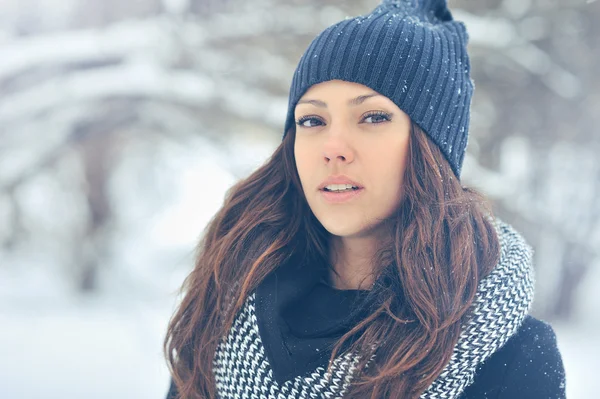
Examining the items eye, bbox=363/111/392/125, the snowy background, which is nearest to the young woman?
eye, bbox=363/111/392/125

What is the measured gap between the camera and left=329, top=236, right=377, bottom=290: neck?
3.72ft

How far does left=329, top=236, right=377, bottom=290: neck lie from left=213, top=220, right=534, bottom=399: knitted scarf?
0.71 feet

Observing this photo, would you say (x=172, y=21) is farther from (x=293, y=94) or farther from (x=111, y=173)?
(x=293, y=94)

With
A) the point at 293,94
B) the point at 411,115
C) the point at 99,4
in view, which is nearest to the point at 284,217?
the point at 293,94

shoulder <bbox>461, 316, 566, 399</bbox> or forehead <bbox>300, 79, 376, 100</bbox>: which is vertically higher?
forehead <bbox>300, 79, 376, 100</bbox>

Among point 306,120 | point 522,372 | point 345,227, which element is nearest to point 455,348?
point 522,372

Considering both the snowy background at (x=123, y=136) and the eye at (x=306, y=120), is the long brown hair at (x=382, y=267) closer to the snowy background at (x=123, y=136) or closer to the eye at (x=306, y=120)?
the eye at (x=306, y=120)

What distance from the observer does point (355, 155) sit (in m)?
1.01

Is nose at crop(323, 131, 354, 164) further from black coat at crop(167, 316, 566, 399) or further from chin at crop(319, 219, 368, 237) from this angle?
black coat at crop(167, 316, 566, 399)

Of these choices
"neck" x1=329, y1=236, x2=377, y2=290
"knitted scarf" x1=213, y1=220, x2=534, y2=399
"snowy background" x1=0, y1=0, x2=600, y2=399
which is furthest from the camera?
"snowy background" x1=0, y1=0, x2=600, y2=399

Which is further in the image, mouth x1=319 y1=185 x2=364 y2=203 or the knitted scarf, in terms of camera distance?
mouth x1=319 y1=185 x2=364 y2=203

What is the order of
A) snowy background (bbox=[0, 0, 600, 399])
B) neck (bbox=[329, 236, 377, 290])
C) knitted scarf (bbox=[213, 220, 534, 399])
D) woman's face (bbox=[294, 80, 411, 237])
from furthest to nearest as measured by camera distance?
1. snowy background (bbox=[0, 0, 600, 399])
2. neck (bbox=[329, 236, 377, 290])
3. woman's face (bbox=[294, 80, 411, 237])
4. knitted scarf (bbox=[213, 220, 534, 399])

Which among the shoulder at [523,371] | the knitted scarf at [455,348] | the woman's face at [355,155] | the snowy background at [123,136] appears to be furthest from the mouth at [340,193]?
the snowy background at [123,136]

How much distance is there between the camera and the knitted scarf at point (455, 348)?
903 millimetres
